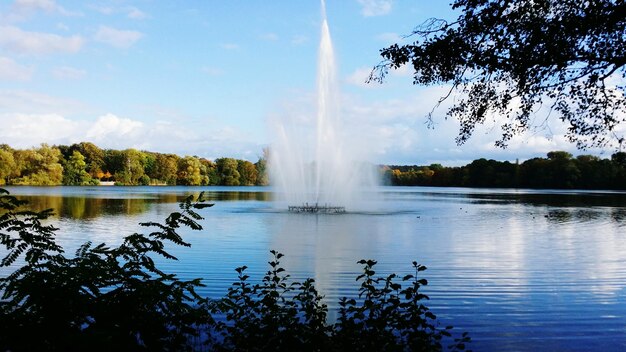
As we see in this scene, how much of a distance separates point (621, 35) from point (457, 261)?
34.9ft

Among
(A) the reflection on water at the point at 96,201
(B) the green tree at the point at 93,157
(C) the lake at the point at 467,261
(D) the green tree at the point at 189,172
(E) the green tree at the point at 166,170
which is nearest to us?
(C) the lake at the point at 467,261

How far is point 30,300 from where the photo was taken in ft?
11.7

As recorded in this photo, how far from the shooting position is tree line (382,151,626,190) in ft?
397

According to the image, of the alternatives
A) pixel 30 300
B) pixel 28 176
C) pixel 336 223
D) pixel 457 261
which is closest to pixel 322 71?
pixel 336 223

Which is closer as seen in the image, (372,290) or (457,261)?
(372,290)

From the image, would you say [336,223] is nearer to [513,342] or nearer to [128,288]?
[513,342]

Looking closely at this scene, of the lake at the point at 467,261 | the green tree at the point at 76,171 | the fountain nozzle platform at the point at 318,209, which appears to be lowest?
the lake at the point at 467,261

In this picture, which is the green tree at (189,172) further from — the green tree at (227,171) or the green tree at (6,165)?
the green tree at (6,165)

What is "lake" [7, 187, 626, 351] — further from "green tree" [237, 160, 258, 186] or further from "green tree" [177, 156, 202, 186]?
"green tree" [237, 160, 258, 186]

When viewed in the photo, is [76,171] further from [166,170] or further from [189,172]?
[189,172]

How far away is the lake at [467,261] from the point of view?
887 cm

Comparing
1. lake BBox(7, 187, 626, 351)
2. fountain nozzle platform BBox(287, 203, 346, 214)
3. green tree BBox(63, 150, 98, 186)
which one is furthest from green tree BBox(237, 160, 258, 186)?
lake BBox(7, 187, 626, 351)

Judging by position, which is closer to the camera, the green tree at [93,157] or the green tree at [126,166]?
the green tree at [93,157]

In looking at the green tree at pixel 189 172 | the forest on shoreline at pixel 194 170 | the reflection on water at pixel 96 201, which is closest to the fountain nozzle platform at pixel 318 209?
the reflection on water at pixel 96 201
